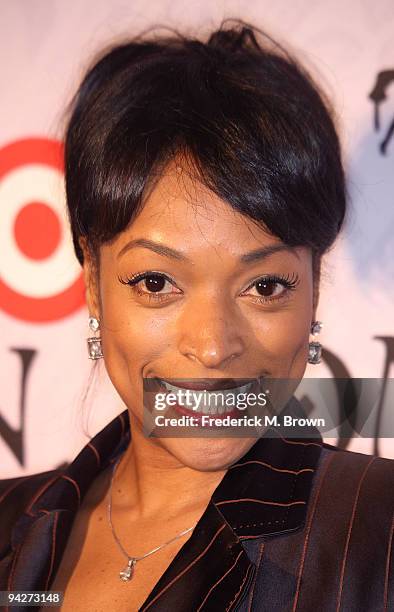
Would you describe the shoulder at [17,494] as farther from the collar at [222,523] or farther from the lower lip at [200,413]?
the lower lip at [200,413]

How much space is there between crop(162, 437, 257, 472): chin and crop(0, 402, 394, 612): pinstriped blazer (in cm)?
3

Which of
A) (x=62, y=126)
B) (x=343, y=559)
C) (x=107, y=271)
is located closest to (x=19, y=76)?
(x=62, y=126)

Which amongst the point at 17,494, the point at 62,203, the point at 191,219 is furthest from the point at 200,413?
the point at 62,203

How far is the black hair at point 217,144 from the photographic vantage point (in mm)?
1007

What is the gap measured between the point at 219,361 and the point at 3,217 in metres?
0.62

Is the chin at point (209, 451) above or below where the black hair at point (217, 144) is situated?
below

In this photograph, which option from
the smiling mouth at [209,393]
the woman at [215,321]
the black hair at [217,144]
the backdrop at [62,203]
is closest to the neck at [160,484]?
the woman at [215,321]

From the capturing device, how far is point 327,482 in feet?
3.41

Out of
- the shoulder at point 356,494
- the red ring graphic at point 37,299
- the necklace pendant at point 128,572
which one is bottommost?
the necklace pendant at point 128,572

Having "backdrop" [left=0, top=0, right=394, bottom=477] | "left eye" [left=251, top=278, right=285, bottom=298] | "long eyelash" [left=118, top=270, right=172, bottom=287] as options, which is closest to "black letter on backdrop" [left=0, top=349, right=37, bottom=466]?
"backdrop" [left=0, top=0, right=394, bottom=477]

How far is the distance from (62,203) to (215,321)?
1.82 ft

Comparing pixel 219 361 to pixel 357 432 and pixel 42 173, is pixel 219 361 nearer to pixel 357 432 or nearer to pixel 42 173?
pixel 357 432

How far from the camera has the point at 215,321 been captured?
0.98 m

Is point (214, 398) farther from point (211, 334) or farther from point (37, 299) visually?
point (37, 299)
